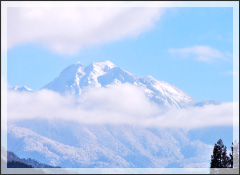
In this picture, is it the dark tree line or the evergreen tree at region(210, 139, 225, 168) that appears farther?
the evergreen tree at region(210, 139, 225, 168)

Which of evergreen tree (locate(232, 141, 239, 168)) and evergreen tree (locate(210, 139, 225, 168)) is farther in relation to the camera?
evergreen tree (locate(210, 139, 225, 168))

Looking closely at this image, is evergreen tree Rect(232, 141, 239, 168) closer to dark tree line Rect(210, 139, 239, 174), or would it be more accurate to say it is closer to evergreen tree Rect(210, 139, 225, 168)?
dark tree line Rect(210, 139, 239, 174)

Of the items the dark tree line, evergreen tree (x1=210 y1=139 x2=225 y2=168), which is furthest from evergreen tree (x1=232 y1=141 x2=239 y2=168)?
evergreen tree (x1=210 y1=139 x2=225 y2=168)

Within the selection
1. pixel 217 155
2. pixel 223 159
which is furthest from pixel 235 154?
pixel 217 155

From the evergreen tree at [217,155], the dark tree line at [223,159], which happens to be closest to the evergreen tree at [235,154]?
the dark tree line at [223,159]

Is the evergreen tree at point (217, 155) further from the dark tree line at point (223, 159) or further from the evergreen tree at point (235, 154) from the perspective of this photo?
the evergreen tree at point (235, 154)

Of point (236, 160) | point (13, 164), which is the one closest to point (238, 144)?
point (236, 160)

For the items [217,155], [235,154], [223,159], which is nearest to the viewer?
[235,154]

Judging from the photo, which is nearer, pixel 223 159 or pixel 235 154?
pixel 235 154

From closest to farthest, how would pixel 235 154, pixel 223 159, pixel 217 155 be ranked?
pixel 235 154 < pixel 223 159 < pixel 217 155

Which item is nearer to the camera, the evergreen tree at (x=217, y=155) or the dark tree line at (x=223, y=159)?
the dark tree line at (x=223, y=159)

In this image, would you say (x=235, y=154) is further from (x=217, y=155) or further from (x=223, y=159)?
(x=217, y=155)
